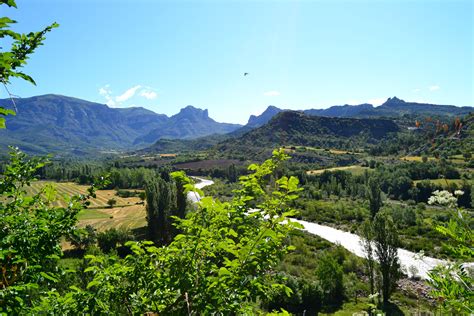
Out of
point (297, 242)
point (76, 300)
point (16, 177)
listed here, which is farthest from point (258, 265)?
point (297, 242)

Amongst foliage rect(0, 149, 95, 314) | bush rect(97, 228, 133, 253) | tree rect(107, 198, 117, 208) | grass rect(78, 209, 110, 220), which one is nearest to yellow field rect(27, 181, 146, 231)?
grass rect(78, 209, 110, 220)

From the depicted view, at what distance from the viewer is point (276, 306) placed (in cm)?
2811

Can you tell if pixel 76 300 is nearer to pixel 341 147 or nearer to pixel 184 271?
pixel 184 271

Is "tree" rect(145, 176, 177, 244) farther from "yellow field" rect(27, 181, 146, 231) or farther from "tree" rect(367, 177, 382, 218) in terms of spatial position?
"tree" rect(367, 177, 382, 218)

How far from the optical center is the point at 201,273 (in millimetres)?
4680

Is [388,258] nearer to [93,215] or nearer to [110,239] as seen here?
[110,239]

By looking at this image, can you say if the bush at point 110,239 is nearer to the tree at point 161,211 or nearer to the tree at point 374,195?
the tree at point 161,211

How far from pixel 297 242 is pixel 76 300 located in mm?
48856

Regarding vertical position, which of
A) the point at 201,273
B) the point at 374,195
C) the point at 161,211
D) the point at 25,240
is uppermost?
the point at 25,240

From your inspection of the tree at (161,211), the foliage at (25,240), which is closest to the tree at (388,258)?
the foliage at (25,240)

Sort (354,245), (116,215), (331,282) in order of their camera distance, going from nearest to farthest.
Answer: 1. (331,282)
2. (354,245)
3. (116,215)

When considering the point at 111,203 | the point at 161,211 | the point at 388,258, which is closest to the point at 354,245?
the point at 388,258

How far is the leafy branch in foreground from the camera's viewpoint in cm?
437

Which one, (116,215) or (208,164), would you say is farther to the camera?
(208,164)
